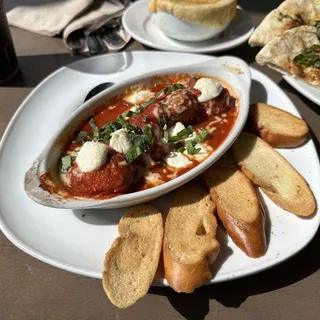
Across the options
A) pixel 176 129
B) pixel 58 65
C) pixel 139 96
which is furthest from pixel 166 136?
pixel 58 65

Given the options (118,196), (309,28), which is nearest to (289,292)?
(118,196)

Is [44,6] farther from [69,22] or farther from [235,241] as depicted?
[235,241]

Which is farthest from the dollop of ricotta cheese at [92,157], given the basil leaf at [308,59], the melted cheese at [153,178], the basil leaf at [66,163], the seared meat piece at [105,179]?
the basil leaf at [308,59]

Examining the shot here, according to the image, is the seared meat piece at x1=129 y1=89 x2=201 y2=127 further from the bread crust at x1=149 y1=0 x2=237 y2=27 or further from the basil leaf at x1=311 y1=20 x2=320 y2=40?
the basil leaf at x1=311 y1=20 x2=320 y2=40

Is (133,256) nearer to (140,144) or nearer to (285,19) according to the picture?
(140,144)

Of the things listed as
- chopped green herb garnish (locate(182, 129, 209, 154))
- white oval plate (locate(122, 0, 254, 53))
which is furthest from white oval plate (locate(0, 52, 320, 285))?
white oval plate (locate(122, 0, 254, 53))

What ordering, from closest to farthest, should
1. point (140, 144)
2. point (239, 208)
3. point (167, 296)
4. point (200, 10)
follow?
point (167, 296)
point (239, 208)
point (140, 144)
point (200, 10)

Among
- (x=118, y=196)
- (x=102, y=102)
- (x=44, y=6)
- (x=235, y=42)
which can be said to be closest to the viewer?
(x=118, y=196)
